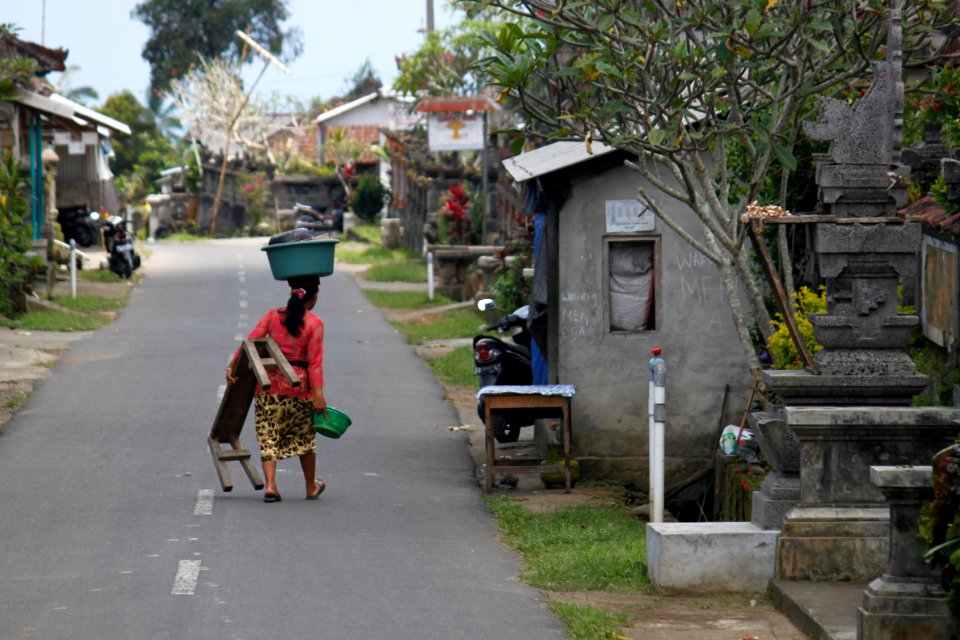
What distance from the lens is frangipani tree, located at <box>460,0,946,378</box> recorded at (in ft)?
33.2

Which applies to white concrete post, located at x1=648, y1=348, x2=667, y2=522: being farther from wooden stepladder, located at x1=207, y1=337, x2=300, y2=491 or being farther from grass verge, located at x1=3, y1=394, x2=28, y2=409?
grass verge, located at x1=3, y1=394, x2=28, y2=409

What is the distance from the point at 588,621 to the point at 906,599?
1.80m

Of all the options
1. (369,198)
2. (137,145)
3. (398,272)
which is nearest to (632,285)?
(398,272)

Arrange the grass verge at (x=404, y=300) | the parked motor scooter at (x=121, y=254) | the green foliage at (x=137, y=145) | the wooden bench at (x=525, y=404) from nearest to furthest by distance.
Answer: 1. the wooden bench at (x=525, y=404)
2. the grass verge at (x=404, y=300)
3. the parked motor scooter at (x=121, y=254)
4. the green foliage at (x=137, y=145)

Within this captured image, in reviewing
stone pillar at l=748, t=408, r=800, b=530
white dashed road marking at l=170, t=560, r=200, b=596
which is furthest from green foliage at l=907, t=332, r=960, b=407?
white dashed road marking at l=170, t=560, r=200, b=596

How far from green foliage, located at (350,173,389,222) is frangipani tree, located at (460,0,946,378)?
1479 inches

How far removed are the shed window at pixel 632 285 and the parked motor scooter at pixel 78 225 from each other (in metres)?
26.2

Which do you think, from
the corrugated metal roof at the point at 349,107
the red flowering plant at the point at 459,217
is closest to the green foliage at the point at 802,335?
the red flowering plant at the point at 459,217

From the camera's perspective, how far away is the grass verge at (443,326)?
75.3 ft

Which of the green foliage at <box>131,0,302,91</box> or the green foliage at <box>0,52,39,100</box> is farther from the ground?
the green foliage at <box>131,0,302,91</box>

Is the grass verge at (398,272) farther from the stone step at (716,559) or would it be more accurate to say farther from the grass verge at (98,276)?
the stone step at (716,559)

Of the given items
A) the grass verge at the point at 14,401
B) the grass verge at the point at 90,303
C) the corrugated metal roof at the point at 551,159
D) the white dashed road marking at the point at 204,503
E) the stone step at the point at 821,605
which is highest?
the corrugated metal roof at the point at 551,159

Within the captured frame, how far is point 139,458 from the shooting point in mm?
13148

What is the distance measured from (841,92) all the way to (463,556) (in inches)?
209
